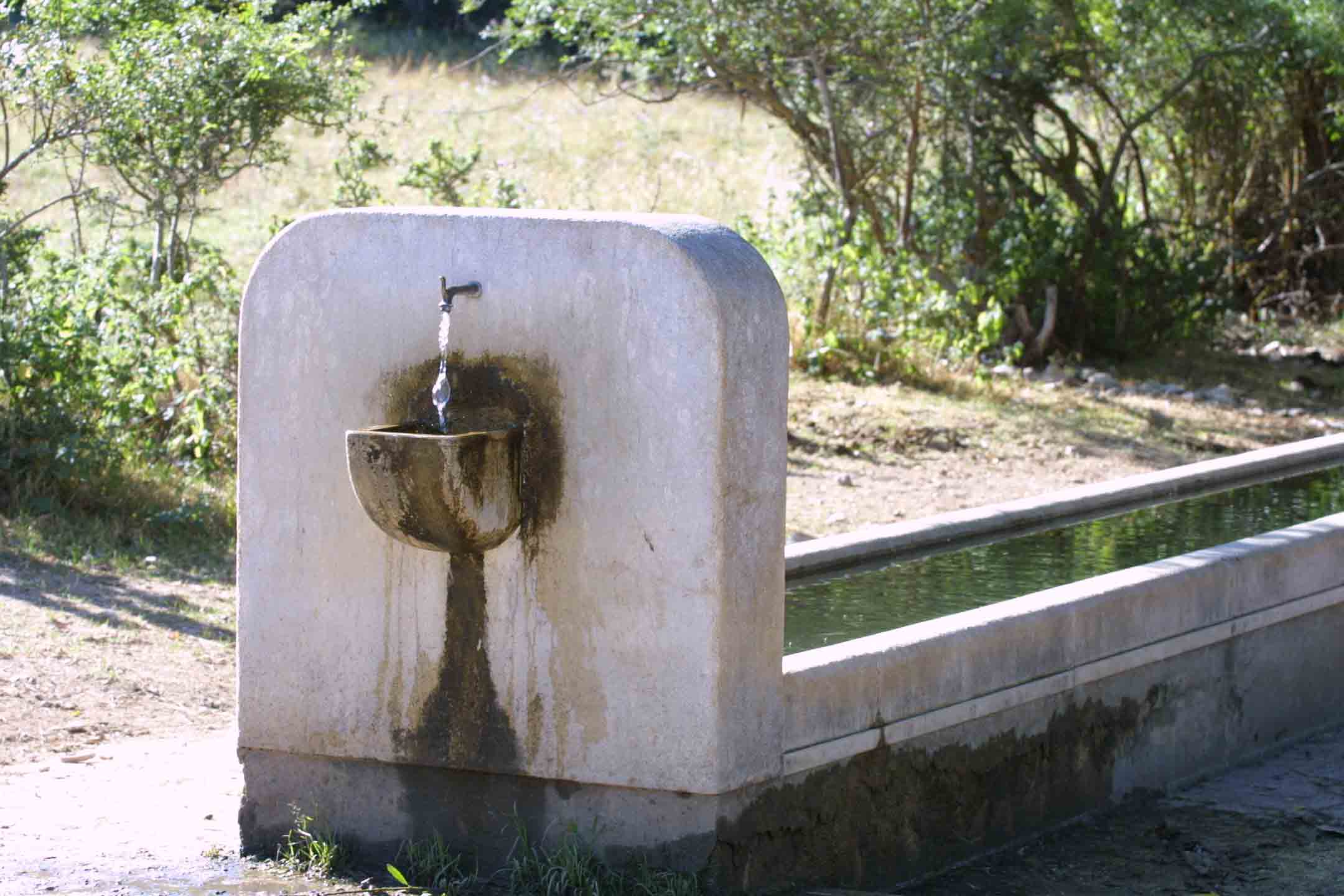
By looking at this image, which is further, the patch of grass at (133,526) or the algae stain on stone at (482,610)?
the patch of grass at (133,526)

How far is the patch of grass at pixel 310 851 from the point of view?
3.72 m

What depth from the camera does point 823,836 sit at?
3.75m

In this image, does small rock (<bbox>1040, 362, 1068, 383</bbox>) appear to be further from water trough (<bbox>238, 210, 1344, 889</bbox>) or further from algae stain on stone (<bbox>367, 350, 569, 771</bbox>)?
algae stain on stone (<bbox>367, 350, 569, 771</bbox>)

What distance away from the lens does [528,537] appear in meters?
3.56

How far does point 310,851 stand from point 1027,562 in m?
3.11

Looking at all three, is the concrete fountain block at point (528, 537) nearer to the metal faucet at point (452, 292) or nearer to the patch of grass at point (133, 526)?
the metal faucet at point (452, 292)

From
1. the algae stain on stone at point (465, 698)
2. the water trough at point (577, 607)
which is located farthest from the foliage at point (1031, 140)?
the algae stain on stone at point (465, 698)

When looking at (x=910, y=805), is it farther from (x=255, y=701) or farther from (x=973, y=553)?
(x=973, y=553)

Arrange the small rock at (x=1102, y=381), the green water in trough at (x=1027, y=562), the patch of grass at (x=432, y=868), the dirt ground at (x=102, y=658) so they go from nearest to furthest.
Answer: the patch of grass at (x=432, y=868) → the dirt ground at (x=102, y=658) → the green water in trough at (x=1027, y=562) → the small rock at (x=1102, y=381)

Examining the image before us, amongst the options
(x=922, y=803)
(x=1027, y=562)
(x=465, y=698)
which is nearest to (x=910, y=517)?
(x=1027, y=562)

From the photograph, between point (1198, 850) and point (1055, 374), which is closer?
point (1198, 850)

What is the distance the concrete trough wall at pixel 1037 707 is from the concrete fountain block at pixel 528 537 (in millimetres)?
228

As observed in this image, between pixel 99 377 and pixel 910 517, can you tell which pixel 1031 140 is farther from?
pixel 99 377

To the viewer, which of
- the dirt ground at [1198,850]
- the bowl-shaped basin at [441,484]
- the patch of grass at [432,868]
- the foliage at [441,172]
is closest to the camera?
the bowl-shaped basin at [441,484]
